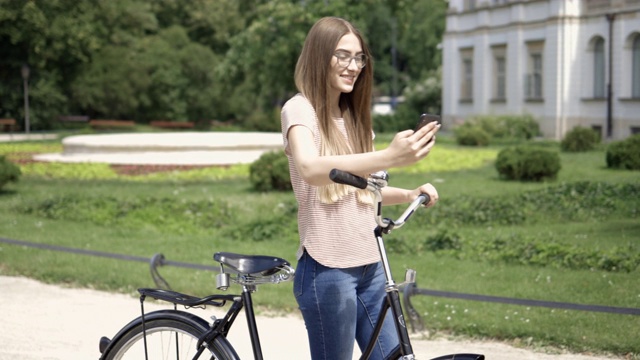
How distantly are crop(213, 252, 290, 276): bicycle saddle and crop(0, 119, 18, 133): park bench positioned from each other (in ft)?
138

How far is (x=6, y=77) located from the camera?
4822cm

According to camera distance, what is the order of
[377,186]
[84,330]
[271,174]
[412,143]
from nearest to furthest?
[412,143] < [377,186] < [84,330] < [271,174]

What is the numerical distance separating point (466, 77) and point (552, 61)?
291 inches

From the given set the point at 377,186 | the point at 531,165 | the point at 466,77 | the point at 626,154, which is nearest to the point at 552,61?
the point at 466,77

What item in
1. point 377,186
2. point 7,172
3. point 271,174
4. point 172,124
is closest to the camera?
point 377,186

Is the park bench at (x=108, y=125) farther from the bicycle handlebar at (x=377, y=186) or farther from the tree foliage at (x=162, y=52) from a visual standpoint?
the bicycle handlebar at (x=377, y=186)

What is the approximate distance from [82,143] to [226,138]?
148 inches

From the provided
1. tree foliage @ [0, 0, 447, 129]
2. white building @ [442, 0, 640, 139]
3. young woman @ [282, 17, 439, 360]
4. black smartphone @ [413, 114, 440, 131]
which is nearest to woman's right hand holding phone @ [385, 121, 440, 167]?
black smartphone @ [413, 114, 440, 131]

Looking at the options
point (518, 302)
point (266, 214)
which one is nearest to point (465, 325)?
point (518, 302)

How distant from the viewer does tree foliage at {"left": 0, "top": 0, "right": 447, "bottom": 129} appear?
4097 cm

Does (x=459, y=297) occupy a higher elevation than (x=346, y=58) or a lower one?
lower

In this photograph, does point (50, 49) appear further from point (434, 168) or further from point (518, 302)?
point (518, 302)

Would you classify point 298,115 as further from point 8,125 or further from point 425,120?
point 8,125

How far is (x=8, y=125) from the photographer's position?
47.2 metres
